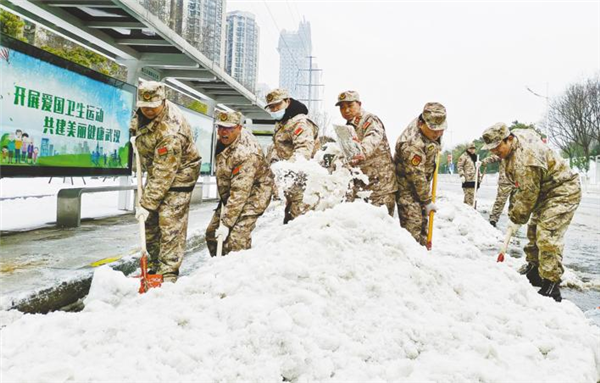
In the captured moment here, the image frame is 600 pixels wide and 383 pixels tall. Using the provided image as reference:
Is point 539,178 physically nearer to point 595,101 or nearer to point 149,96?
point 149,96

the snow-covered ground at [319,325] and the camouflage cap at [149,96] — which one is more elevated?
the camouflage cap at [149,96]

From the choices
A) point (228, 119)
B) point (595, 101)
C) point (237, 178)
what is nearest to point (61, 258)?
point (237, 178)

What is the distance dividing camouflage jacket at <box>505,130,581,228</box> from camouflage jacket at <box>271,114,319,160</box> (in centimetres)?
189

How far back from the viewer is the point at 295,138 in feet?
15.9

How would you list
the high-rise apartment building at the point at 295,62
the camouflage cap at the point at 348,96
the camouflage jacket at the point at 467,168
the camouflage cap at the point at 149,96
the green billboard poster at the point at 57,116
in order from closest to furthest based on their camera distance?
the camouflage cap at the point at 149,96, the camouflage cap at the point at 348,96, the green billboard poster at the point at 57,116, the camouflage jacket at the point at 467,168, the high-rise apartment building at the point at 295,62

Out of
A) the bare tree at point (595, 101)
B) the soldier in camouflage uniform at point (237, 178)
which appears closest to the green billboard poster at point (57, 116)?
the soldier in camouflage uniform at point (237, 178)

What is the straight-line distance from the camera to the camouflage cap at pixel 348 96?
4.90 metres

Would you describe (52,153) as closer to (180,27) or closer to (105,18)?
(105,18)

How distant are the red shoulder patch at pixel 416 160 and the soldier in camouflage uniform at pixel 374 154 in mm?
276

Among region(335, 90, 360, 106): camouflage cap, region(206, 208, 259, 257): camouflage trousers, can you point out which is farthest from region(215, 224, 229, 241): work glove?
region(335, 90, 360, 106): camouflage cap

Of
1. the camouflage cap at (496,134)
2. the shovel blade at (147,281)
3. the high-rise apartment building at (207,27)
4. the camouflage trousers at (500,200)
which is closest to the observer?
the shovel blade at (147,281)

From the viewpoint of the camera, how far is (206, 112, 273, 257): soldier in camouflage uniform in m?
4.16

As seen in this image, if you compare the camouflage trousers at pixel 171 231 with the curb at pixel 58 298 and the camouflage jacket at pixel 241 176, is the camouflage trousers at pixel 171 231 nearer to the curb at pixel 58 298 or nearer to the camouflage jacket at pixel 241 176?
the camouflage jacket at pixel 241 176

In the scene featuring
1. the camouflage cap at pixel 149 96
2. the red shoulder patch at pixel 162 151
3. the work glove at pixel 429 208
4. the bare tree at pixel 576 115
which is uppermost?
the bare tree at pixel 576 115
